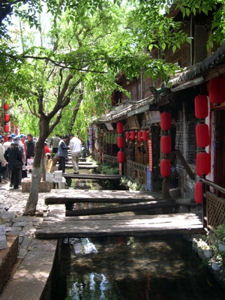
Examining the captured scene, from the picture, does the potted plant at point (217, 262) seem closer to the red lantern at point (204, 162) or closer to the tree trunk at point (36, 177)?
the red lantern at point (204, 162)

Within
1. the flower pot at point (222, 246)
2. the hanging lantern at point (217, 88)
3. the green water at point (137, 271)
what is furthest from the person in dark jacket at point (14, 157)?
the flower pot at point (222, 246)

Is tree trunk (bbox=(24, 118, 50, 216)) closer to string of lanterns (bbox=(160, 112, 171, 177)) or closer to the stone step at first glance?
string of lanterns (bbox=(160, 112, 171, 177))

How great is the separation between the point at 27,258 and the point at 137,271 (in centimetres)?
209

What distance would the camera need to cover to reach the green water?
5.61 metres

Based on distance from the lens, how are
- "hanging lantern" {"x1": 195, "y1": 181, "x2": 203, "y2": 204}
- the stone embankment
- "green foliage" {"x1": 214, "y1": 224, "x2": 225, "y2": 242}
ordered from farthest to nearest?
Result: "hanging lantern" {"x1": 195, "y1": 181, "x2": 203, "y2": 204} → "green foliage" {"x1": 214, "y1": 224, "x2": 225, "y2": 242} → the stone embankment

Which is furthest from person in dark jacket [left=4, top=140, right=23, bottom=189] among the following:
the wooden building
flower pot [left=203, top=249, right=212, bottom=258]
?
flower pot [left=203, top=249, right=212, bottom=258]

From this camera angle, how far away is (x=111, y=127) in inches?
787

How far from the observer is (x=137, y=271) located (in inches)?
254

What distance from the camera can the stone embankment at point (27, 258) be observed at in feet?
13.9

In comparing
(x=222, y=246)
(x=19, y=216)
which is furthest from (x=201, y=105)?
(x=19, y=216)

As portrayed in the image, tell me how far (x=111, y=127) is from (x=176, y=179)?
9486 mm

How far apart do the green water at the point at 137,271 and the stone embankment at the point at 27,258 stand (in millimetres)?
754

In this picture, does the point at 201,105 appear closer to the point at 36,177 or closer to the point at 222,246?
the point at 222,246

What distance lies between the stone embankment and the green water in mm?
754
